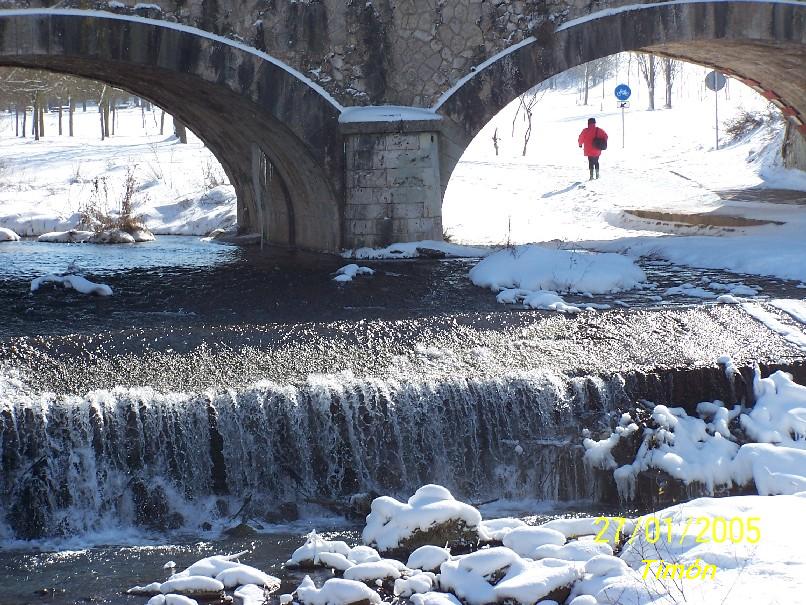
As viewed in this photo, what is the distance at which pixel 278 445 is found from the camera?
710 centimetres

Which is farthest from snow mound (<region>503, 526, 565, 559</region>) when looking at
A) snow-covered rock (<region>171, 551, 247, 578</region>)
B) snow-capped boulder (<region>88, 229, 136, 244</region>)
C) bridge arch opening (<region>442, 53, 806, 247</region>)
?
snow-capped boulder (<region>88, 229, 136, 244</region>)

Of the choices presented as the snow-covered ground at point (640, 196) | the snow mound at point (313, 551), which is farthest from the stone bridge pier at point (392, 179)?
the snow mound at point (313, 551)

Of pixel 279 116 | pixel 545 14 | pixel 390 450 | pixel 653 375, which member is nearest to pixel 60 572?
pixel 390 450

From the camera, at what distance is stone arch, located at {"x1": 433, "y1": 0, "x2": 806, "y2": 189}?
12.6 metres

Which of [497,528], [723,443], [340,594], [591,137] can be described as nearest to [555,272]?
[723,443]

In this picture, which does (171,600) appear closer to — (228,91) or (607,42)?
(228,91)

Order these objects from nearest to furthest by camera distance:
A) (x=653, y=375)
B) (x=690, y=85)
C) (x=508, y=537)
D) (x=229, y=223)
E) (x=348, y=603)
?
(x=348, y=603), (x=508, y=537), (x=653, y=375), (x=229, y=223), (x=690, y=85)

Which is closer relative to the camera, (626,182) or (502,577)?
(502,577)

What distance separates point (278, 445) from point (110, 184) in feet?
59.9

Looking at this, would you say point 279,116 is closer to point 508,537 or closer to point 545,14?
point 545,14

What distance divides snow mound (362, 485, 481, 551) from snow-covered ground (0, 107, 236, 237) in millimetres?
11054

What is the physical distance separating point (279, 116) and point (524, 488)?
6.09 metres

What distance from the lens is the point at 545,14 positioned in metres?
12.6

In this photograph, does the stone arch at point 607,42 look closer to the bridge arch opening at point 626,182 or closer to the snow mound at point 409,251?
the snow mound at point 409,251
